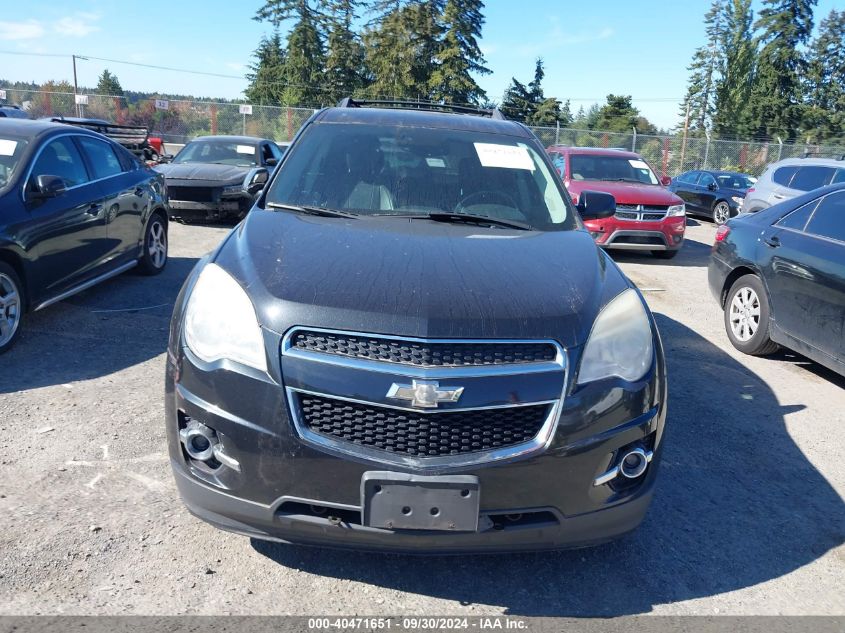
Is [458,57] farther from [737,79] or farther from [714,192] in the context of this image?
[714,192]

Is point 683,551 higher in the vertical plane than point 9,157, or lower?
lower

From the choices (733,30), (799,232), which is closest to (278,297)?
(799,232)

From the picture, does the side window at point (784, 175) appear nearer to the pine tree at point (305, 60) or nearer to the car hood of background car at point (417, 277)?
the car hood of background car at point (417, 277)

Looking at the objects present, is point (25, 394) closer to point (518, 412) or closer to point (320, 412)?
point (320, 412)

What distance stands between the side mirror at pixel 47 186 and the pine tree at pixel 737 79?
59.4 metres

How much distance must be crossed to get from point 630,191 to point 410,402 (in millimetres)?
9484

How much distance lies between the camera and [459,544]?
232 cm

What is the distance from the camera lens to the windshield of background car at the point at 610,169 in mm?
11695

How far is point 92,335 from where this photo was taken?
17.9 ft

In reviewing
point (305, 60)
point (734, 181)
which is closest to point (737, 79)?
point (305, 60)

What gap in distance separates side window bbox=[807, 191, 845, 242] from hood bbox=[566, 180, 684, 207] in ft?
15.6

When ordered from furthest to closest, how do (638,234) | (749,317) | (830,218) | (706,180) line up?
(706,180) → (638,234) → (749,317) → (830,218)

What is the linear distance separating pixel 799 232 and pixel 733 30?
222 feet

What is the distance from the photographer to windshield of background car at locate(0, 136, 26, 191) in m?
5.22
